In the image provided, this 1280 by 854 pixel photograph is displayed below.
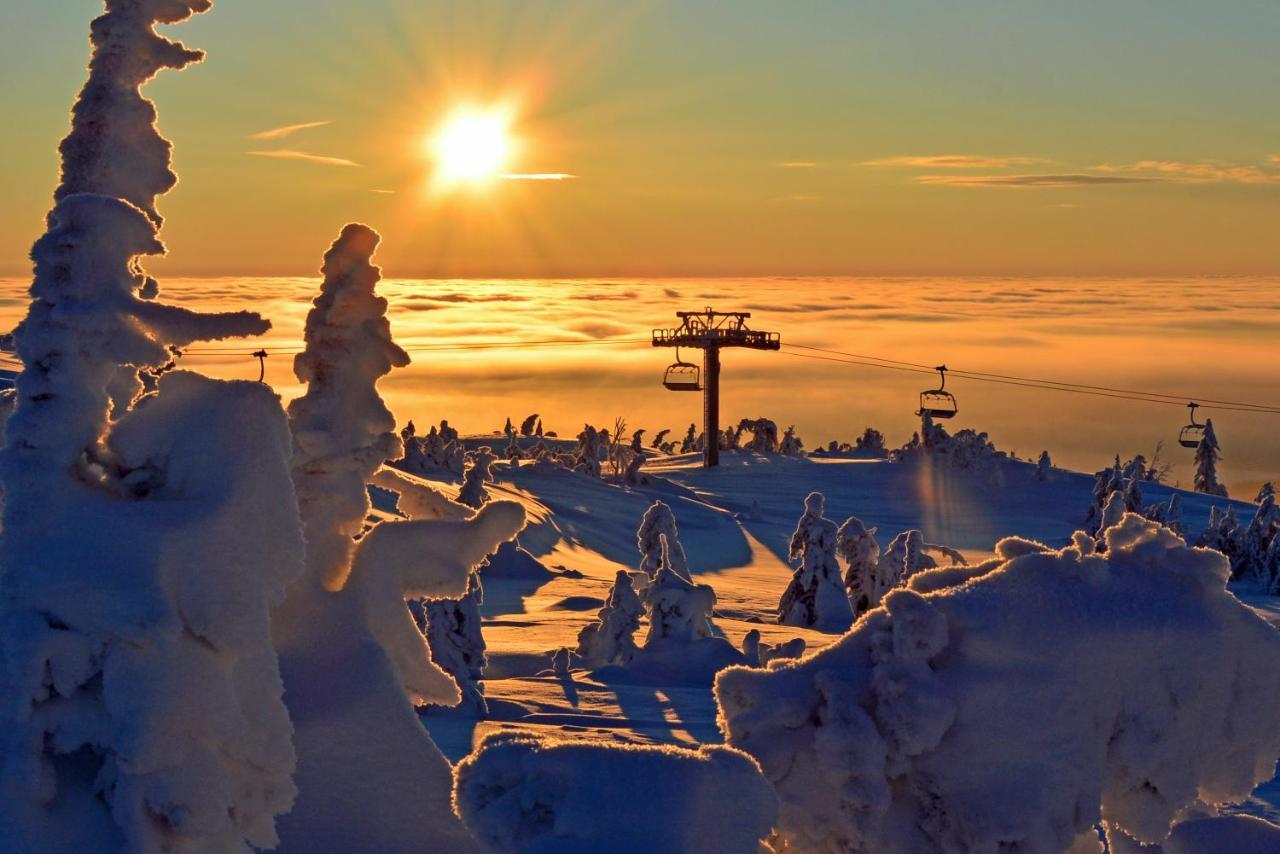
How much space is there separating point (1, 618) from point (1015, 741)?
4.22 metres

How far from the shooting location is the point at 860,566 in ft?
94.4

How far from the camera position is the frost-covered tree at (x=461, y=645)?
15888 mm

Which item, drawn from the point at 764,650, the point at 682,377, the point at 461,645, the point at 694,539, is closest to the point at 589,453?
the point at 682,377

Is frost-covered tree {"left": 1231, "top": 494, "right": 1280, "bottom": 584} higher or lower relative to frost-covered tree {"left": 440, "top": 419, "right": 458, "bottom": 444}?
lower

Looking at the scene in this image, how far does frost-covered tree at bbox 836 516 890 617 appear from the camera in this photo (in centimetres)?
2867

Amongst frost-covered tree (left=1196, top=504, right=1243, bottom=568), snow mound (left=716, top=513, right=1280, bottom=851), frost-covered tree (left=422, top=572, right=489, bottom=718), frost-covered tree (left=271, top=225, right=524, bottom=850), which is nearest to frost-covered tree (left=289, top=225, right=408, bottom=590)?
frost-covered tree (left=271, top=225, right=524, bottom=850)

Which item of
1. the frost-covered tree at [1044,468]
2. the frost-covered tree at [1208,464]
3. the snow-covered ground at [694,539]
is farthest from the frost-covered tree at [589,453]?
the frost-covered tree at [1208,464]

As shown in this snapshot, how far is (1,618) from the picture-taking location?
5668 millimetres

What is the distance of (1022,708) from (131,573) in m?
3.77

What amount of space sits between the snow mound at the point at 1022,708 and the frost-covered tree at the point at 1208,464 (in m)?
58.3

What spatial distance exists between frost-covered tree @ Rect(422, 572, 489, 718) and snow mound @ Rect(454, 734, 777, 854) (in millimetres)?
10100

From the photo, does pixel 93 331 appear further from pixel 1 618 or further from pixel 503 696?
pixel 503 696

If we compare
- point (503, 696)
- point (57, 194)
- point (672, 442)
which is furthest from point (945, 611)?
point (672, 442)

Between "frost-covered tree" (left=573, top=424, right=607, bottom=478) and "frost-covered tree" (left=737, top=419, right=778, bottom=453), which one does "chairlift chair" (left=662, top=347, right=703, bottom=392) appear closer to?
"frost-covered tree" (left=573, top=424, right=607, bottom=478)
